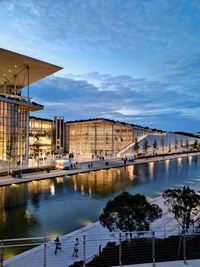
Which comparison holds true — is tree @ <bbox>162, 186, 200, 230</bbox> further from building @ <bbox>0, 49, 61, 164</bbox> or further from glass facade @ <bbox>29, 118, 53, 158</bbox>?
glass facade @ <bbox>29, 118, 53, 158</bbox>

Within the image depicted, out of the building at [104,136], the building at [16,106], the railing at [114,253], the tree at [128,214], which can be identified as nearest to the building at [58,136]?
the building at [104,136]

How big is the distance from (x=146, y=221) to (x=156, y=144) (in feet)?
236

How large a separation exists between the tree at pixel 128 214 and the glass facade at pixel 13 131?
28.2m

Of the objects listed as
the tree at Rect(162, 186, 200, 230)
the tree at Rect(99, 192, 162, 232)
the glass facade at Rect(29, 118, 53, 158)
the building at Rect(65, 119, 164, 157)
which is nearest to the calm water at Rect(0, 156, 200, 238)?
the tree at Rect(99, 192, 162, 232)

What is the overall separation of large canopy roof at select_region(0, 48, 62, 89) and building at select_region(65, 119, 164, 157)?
1222 inches

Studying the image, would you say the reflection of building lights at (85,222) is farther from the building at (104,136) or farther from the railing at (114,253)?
the building at (104,136)

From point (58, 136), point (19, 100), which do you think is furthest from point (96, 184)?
point (58, 136)

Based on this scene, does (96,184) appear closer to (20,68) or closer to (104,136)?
(20,68)

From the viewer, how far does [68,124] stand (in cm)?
8481

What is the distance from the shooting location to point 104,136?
258 feet

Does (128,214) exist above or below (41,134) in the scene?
below

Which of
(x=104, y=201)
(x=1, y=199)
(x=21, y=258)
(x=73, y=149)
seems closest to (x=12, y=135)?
(x=1, y=199)

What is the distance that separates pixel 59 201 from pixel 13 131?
76.7 feet

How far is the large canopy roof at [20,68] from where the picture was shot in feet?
128
